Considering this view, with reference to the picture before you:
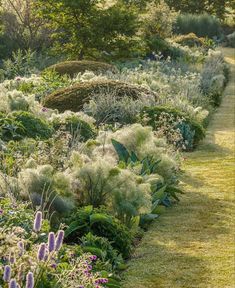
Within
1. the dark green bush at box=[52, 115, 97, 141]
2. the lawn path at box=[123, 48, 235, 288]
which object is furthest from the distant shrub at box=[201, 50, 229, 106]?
the dark green bush at box=[52, 115, 97, 141]

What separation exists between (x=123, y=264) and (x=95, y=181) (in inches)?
44.9

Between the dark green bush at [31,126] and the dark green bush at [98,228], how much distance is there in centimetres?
318

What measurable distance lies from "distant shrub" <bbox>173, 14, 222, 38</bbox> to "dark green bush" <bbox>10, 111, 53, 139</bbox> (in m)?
30.1

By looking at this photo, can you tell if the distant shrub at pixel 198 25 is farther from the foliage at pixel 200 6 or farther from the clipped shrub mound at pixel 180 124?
the clipped shrub mound at pixel 180 124

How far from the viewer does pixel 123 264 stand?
19.9ft

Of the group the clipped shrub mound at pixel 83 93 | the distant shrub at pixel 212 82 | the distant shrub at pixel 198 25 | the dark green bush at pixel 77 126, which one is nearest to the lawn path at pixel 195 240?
the dark green bush at pixel 77 126

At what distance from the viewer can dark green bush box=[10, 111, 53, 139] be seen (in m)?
9.35

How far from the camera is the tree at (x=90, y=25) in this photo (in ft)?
73.4

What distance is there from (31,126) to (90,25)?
45.2ft

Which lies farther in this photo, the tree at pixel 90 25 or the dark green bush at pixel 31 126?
the tree at pixel 90 25

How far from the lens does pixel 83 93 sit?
13398 mm

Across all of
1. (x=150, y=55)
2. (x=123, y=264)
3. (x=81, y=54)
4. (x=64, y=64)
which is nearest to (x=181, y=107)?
(x=64, y=64)

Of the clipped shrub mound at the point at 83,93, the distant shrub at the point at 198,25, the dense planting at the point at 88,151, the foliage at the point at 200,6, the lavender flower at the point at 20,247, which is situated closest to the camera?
the lavender flower at the point at 20,247

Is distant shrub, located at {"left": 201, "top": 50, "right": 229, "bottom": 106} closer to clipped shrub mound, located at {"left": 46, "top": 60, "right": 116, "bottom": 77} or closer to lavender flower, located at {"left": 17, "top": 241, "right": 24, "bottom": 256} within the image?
clipped shrub mound, located at {"left": 46, "top": 60, "right": 116, "bottom": 77}
